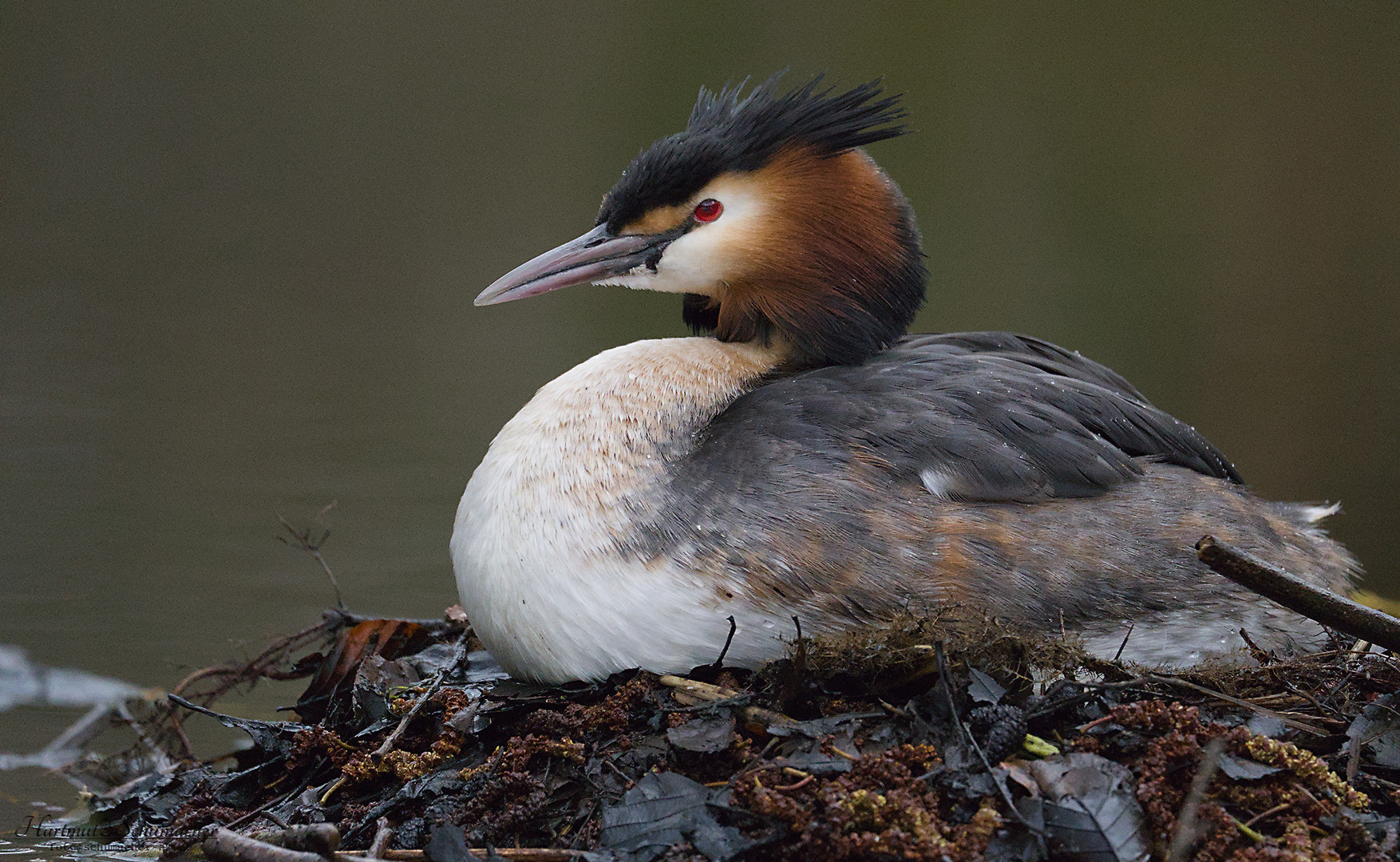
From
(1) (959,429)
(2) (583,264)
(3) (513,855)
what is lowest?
(3) (513,855)

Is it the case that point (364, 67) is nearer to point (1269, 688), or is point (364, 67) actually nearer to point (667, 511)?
point (667, 511)

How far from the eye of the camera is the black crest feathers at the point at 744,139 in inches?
133

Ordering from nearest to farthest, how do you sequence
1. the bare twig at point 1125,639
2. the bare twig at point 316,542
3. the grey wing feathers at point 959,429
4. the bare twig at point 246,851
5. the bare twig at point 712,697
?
1. the bare twig at point 246,851
2. the bare twig at point 712,697
3. the bare twig at point 1125,639
4. the grey wing feathers at point 959,429
5. the bare twig at point 316,542

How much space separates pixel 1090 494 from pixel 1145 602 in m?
0.27

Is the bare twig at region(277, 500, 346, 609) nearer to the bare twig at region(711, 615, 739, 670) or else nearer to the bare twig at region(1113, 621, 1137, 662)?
the bare twig at region(711, 615, 739, 670)

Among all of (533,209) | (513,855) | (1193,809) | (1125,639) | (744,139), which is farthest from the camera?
(533,209)

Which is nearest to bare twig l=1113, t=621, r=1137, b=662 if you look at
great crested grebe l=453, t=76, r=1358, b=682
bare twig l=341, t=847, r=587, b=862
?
great crested grebe l=453, t=76, r=1358, b=682

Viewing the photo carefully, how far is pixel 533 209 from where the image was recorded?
10.0 metres

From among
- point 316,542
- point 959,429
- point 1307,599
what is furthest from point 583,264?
point 316,542

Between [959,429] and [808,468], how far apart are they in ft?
1.16

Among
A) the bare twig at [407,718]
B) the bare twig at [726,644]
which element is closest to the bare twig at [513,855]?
the bare twig at [407,718]

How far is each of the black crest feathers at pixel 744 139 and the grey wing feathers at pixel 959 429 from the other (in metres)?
0.54

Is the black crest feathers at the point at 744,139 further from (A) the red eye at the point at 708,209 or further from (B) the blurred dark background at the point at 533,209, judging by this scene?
(B) the blurred dark background at the point at 533,209

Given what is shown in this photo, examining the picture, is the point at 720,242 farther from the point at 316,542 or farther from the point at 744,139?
the point at 316,542
